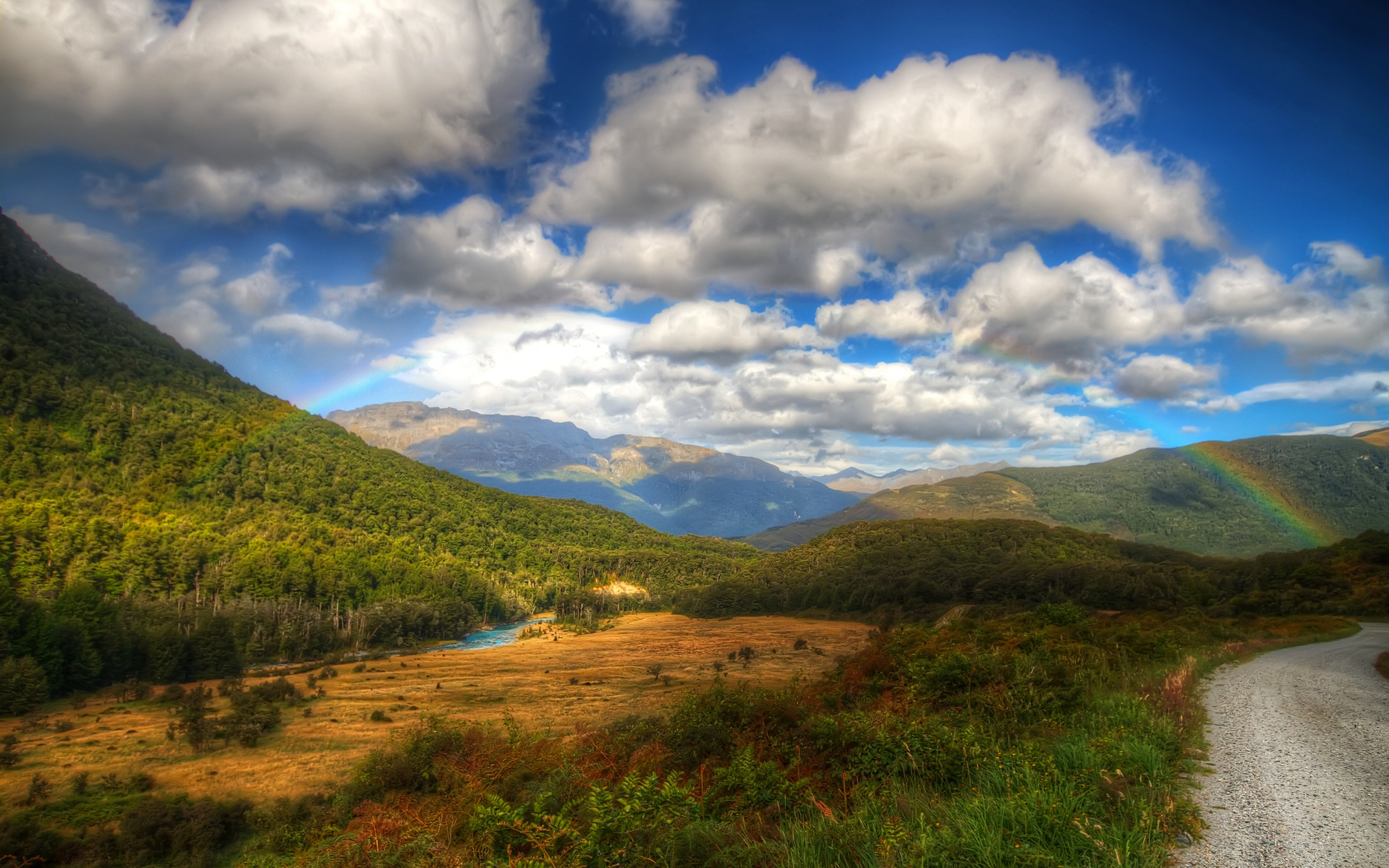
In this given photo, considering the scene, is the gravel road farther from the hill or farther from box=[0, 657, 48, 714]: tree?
box=[0, 657, 48, 714]: tree

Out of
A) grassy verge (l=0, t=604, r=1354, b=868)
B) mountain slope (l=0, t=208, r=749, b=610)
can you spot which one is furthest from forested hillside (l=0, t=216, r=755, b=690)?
grassy verge (l=0, t=604, r=1354, b=868)

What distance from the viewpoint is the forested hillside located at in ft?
273

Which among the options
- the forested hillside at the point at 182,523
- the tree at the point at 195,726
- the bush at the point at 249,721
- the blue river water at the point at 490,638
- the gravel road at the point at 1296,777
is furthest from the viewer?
the blue river water at the point at 490,638

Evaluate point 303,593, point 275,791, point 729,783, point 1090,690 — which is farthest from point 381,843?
point 303,593

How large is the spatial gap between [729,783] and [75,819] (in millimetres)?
42417

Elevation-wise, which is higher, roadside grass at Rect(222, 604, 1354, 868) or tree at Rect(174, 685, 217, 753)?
roadside grass at Rect(222, 604, 1354, 868)

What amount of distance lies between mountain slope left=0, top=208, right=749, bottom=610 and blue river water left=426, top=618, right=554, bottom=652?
11.3 meters

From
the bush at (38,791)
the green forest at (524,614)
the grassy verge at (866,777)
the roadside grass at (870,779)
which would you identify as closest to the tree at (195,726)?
the green forest at (524,614)

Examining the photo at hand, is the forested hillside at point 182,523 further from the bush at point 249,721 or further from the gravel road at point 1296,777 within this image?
the gravel road at point 1296,777

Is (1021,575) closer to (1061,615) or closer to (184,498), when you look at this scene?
(1061,615)

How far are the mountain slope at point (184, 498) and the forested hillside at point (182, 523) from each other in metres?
0.47

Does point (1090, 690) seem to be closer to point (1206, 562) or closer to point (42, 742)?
point (42, 742)

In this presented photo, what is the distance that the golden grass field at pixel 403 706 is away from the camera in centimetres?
3766

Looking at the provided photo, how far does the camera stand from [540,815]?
22.7ft
